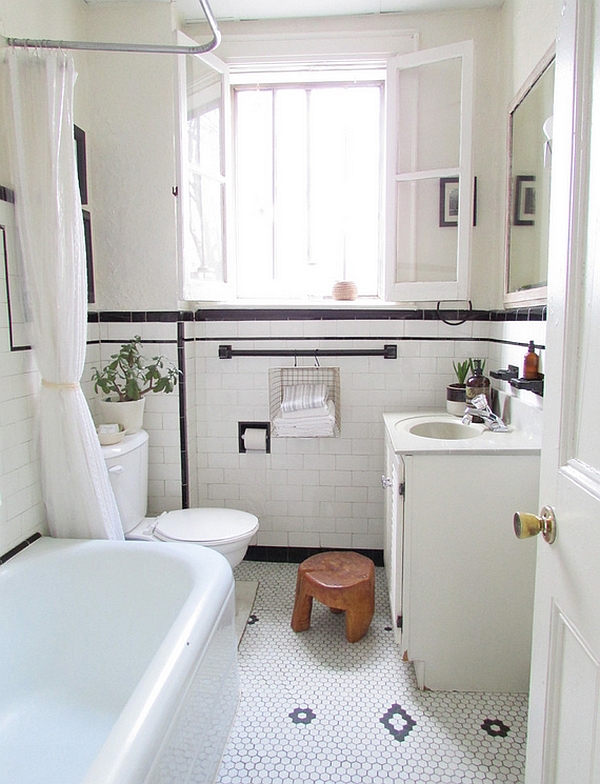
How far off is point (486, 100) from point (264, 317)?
1424mm

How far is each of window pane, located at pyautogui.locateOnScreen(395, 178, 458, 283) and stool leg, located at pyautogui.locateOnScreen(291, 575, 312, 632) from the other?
142 cm

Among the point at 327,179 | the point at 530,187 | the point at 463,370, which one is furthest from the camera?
the point at 327,179

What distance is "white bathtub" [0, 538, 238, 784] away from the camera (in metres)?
1.41

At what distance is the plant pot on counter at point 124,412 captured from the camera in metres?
2.33

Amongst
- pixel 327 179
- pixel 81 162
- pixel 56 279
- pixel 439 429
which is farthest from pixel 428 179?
pixel 56 279

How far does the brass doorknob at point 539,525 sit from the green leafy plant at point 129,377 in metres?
1.69

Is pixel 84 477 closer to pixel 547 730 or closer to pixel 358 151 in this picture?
pixel 547 730

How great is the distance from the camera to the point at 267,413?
2.74m

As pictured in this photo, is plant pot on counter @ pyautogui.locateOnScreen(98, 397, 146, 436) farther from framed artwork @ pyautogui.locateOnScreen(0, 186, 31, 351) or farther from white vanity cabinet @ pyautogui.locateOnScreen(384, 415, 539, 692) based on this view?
white vanity cabinet @ pyautogui.locateOnScreen(384, 415, 539, 692)

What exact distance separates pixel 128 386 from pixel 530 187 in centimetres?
182

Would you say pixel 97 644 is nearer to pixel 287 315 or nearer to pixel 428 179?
pixel 287 315

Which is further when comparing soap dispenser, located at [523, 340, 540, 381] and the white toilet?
the white toilet

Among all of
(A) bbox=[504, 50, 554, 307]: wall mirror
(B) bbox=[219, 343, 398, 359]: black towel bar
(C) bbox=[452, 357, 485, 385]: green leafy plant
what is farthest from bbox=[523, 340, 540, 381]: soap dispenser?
(B) bbox=[219, 343, 398, 359]: black towel bar

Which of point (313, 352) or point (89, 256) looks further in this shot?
point (313, 352)
